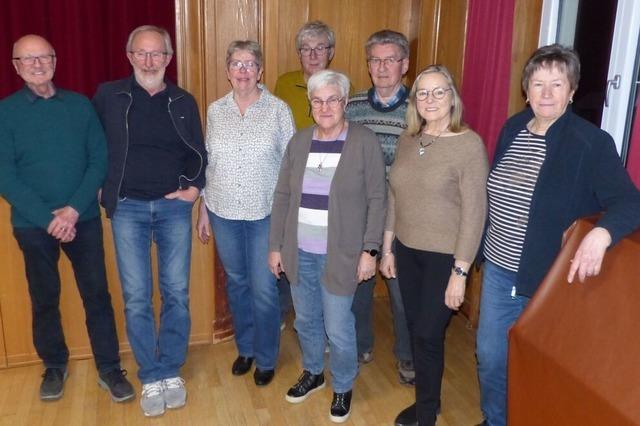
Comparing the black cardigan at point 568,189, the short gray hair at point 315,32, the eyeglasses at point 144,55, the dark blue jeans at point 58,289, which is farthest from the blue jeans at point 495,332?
the dark blue jeans at point 58,289

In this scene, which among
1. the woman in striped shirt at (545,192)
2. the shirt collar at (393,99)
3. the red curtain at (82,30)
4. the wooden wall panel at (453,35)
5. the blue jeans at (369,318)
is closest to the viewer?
the woman in striped shirt at (545,192)

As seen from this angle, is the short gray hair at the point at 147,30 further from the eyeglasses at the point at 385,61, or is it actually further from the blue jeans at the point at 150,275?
the eyeglasses at the point at 385,61

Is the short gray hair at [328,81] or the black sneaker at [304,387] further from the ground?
the short gray hair at [328,81]

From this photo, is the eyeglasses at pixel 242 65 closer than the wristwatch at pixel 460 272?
No

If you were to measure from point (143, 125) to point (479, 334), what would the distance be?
5.08 feet

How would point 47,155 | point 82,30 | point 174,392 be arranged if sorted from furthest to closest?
point 82,30 < point 174,392 < point 47,155

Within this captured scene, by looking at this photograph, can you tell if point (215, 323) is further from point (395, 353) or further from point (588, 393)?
point (588, 393)

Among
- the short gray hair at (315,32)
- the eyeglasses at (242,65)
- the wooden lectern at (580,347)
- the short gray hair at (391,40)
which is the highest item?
the short gray hair at (315,32)

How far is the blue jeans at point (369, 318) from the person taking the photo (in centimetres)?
258

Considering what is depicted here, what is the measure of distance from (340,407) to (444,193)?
1.07 m

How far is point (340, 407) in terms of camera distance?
2406 mm

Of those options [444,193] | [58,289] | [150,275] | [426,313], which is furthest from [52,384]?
[444,193]

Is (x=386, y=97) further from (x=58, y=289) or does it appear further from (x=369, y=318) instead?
(x=58, y=289)

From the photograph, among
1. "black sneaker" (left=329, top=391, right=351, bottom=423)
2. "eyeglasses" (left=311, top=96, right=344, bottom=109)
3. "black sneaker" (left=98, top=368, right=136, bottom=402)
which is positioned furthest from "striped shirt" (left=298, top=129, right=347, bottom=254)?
"black sneaker" (left=98, top=368, right=136, bottom=402)
